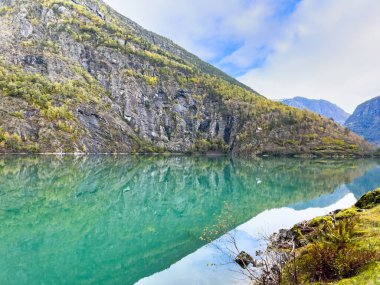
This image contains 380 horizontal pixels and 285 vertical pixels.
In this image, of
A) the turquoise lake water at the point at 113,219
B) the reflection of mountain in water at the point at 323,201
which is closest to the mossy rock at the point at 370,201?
the turquoise lake water at the point at 113,219

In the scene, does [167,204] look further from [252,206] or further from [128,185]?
[128,185]

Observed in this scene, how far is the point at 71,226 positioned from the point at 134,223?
18.8 ft

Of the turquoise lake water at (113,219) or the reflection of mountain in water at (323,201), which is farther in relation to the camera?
the reflection of mountain in water at (323,201)

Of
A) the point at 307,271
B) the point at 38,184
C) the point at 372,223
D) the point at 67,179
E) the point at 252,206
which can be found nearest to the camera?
the point at 307,271

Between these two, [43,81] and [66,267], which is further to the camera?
[43,81]

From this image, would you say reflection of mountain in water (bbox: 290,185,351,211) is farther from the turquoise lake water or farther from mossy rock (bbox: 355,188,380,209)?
mossy rock (bbox: 355,188,380,209)

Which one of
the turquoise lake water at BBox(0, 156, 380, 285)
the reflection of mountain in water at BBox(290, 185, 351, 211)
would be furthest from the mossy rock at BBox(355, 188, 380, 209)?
the reflection of mountain in water at BBox(290, 185, 351, 211)

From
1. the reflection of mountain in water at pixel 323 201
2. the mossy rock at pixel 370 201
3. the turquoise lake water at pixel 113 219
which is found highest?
the mossy rock at pixel 370 201

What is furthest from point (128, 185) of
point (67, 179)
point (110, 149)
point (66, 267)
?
point (110, 149)

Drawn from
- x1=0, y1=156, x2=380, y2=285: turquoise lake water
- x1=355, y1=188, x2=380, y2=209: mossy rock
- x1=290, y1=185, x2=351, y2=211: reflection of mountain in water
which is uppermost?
x1=355, y1=188, x2=380, y2=209: mossy rock

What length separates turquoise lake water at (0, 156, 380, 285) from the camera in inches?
782

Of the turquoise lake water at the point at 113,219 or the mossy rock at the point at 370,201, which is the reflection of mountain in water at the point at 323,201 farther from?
the mossy rock at the point at 370,201

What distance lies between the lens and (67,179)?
64625mm

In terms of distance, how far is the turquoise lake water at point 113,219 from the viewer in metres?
19.9
